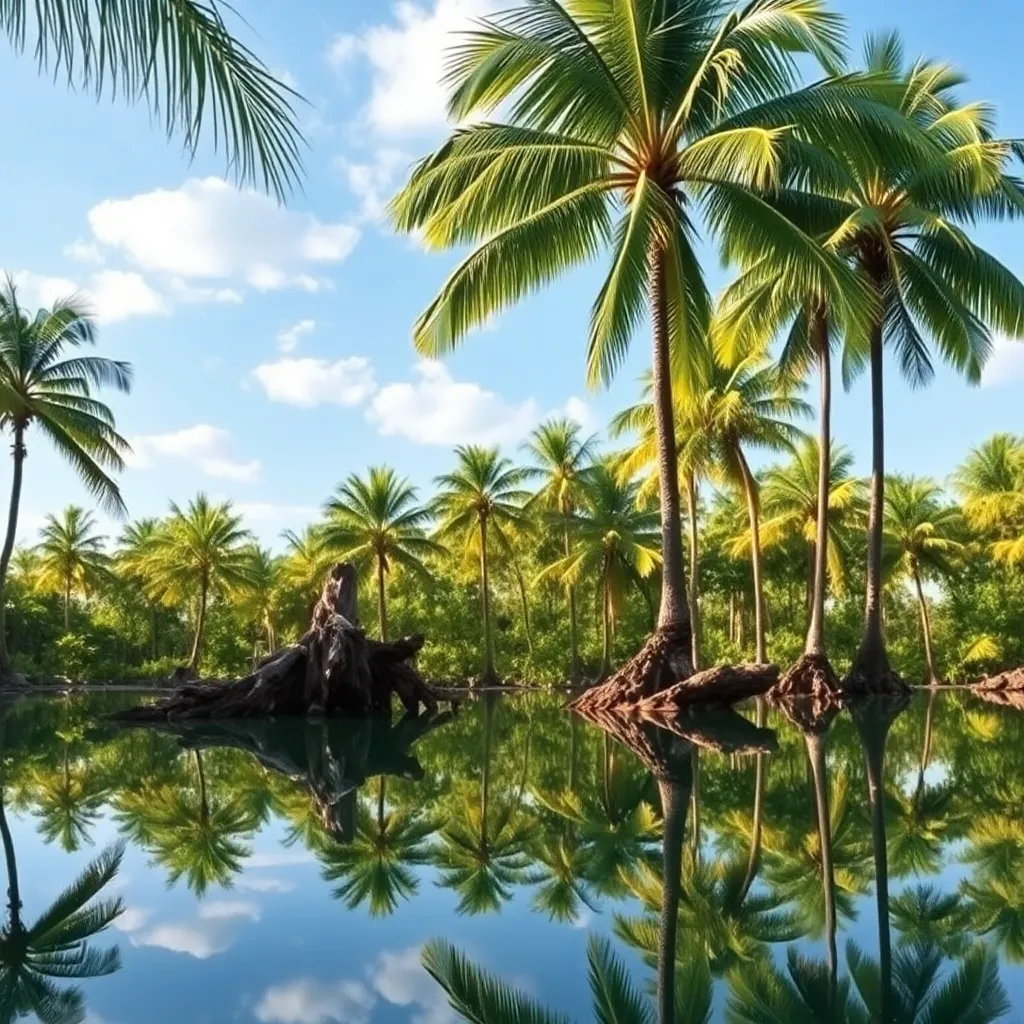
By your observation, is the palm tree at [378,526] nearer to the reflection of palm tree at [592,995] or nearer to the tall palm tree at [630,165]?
the tall palm tree at [630,165]

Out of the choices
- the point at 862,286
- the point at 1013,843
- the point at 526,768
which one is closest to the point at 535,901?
the point at 1013,843

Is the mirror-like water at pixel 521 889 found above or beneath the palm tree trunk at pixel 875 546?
beneath

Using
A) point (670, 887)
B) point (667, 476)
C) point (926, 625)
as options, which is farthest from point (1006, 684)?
point (670, 887)

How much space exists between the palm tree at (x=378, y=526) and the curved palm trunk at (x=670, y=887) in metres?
27.3

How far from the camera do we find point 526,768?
802cm

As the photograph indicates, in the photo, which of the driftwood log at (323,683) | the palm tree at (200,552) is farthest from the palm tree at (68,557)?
the driftwood log at (323,683)

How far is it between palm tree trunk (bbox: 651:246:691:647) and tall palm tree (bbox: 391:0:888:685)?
26mm

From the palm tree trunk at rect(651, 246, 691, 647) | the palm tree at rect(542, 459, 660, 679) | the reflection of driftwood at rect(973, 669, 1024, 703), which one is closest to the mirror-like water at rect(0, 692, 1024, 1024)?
the palm tree trunk at rect(651, 246, 691, 647)

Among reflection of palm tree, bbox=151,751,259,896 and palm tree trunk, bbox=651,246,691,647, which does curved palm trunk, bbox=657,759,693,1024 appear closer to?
reflection of palm tree, bbox=151,751,259,896

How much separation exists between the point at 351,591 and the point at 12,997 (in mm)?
13243

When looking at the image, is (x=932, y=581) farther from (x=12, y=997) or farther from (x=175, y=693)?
(x=12, y=997)

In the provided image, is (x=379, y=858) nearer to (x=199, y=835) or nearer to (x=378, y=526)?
(x=199, y=835)

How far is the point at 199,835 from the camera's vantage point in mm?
5113

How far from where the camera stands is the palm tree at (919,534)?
30.5 m
